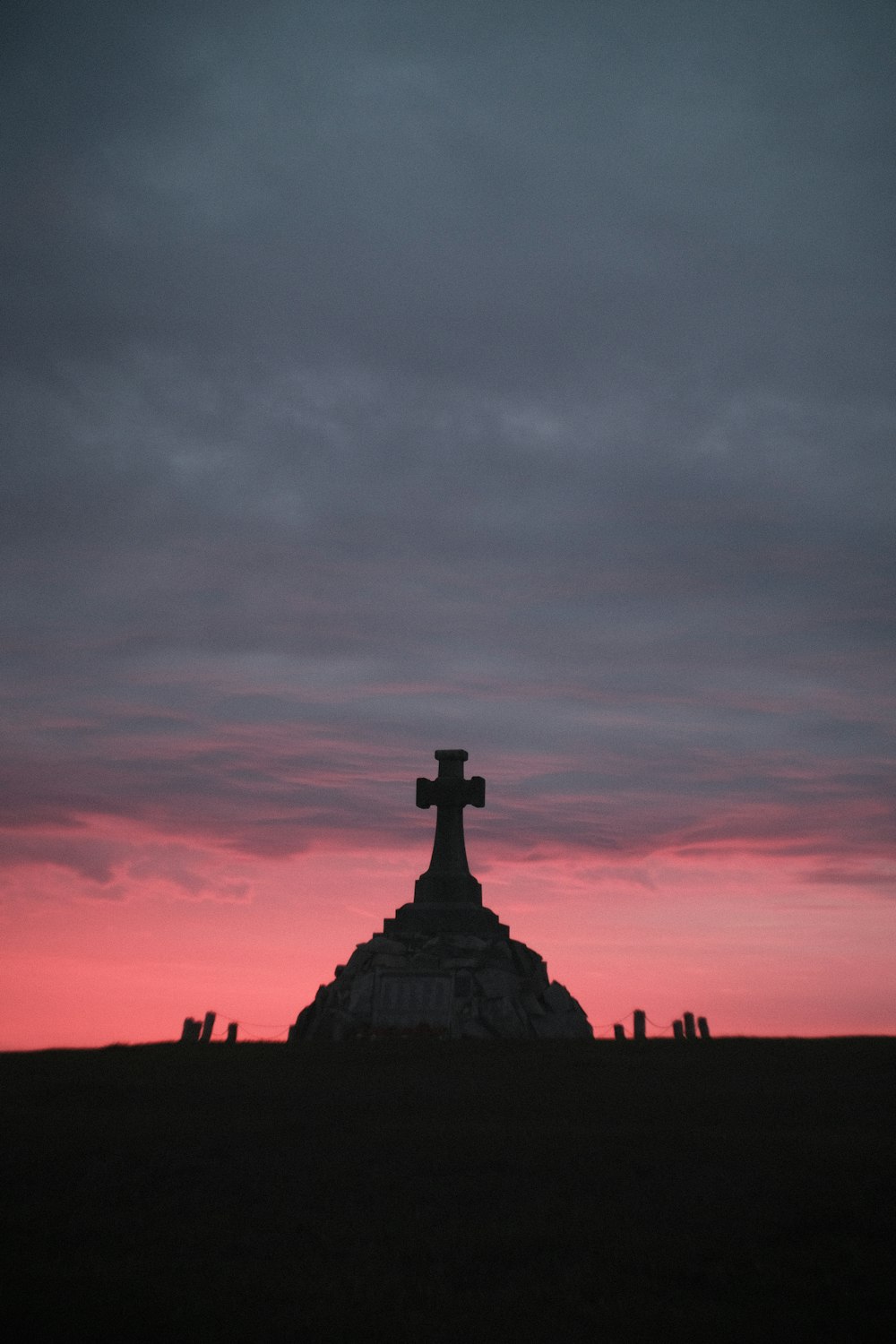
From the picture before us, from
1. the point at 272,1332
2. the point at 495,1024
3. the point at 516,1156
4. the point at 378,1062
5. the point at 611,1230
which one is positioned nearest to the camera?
the point at 272,1332

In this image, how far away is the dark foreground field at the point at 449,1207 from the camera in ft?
24.1

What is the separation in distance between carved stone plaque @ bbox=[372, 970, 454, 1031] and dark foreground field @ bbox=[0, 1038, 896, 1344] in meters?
6.14

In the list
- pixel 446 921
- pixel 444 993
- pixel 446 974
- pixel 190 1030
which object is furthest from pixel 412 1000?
pixel 190 1030

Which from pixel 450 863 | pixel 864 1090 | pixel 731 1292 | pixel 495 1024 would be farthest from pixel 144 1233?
pixel 450 863

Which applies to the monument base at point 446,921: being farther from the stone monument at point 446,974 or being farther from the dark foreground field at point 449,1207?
the dark foreground field at point 449,1207

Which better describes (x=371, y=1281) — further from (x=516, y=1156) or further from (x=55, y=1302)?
(x=516, y=1156)

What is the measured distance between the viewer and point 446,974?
23.9m

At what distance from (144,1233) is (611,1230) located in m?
4.15

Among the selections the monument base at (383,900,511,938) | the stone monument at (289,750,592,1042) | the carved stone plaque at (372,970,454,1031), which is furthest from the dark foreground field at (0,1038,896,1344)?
the monument base at (383,900,511,938)

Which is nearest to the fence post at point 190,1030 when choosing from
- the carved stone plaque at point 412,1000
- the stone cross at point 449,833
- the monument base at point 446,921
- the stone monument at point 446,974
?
the stone monument at point 446,974

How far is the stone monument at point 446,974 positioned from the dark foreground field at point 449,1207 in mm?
6377

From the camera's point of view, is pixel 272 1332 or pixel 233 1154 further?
pixel 233 1154

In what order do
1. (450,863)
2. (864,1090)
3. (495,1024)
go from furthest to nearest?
(450,863), (495,1024), (864,1090)

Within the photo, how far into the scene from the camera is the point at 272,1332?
716 centimetres
